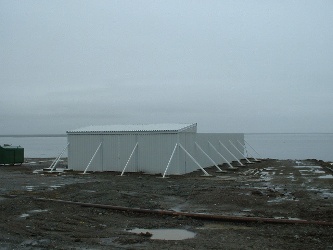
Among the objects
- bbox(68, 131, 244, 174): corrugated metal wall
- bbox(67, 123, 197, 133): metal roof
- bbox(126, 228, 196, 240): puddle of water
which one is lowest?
bbox(126, 228, 196, 240): puddle of water

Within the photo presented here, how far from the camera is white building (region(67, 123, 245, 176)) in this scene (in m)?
25.1

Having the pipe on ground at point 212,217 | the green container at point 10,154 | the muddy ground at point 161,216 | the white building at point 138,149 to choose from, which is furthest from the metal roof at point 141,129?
the pipe on ground at point 212,217

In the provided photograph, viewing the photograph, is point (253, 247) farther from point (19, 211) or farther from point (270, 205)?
point (19, 211)

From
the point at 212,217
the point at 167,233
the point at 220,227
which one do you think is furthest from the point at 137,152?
the point at 167,233

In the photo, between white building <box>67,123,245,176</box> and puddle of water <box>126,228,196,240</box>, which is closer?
puddle of water <box>126,228,196,240</box>

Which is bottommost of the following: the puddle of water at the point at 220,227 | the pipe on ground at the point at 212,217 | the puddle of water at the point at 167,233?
the puddle of water at the point at 167,233

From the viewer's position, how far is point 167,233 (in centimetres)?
993

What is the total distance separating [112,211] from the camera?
12609mm

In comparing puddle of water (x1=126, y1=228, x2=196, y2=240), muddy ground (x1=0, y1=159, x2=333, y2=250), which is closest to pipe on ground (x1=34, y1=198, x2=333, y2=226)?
muddy ground (x1=0, y1=159, x2=333, y2=250)

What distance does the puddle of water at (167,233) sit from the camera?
948 centimetres

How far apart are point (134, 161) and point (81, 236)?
55.2 ft

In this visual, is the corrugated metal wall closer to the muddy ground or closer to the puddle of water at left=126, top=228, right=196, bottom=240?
the muddy ground

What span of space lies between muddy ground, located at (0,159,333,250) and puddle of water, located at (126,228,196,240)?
0.39 feet

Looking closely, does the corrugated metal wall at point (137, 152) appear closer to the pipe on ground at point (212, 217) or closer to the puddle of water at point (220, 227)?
the pipe on ground at point (212, 217)
